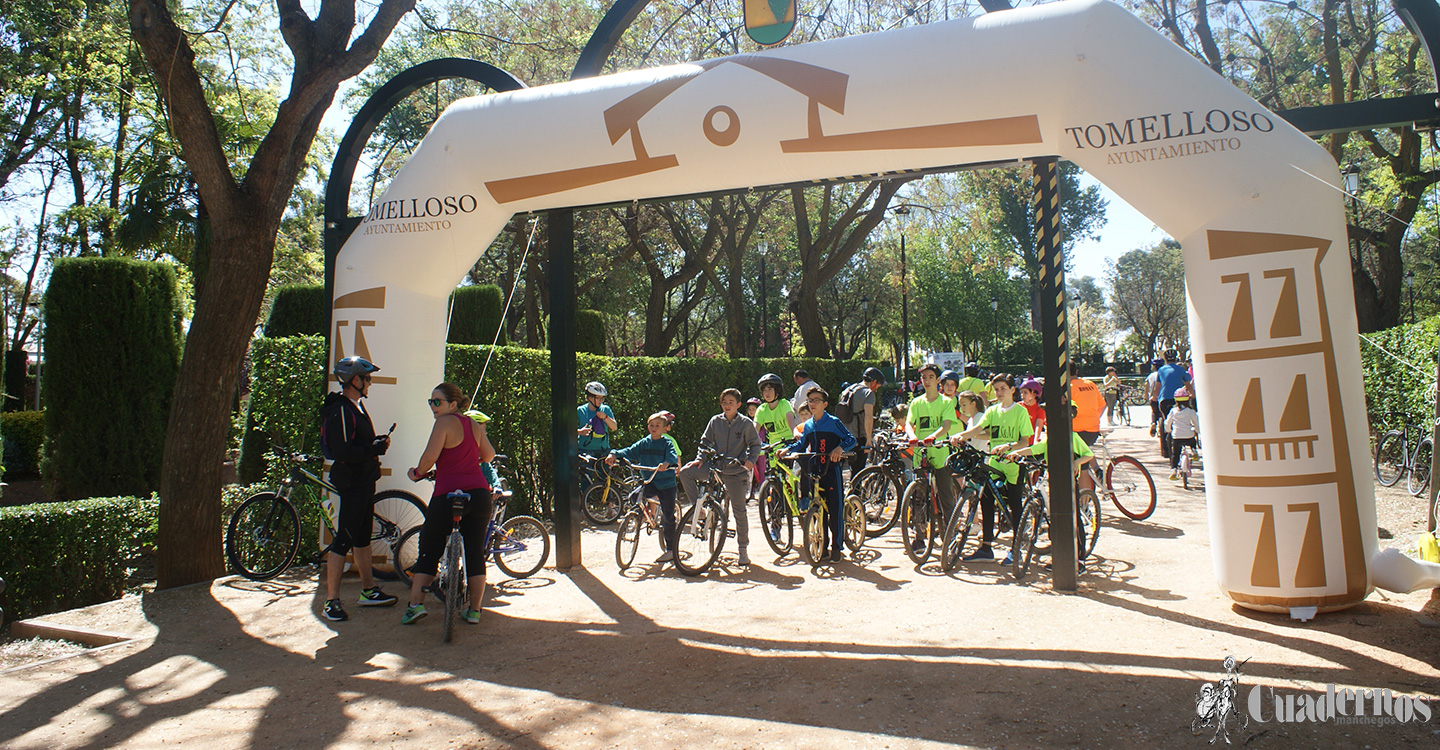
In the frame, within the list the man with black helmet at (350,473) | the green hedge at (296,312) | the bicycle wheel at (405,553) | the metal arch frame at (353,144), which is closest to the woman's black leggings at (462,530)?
the man with black helmet at (350,473)

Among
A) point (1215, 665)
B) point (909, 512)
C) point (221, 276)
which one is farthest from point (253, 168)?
point (1215, 665)

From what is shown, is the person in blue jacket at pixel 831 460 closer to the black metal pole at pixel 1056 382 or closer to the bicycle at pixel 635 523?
the bicycle at pixel 635 523

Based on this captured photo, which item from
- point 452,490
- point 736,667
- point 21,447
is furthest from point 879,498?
point 21,447

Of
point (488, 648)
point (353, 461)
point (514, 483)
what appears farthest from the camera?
point (514, 483)

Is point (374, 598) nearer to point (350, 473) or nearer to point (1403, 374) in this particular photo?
point (350, 473)

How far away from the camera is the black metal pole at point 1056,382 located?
21.6 ft

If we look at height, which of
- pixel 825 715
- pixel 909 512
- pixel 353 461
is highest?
pixel 353 461

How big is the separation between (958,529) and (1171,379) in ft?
29.0

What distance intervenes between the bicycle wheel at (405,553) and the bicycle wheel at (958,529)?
4.45 metres

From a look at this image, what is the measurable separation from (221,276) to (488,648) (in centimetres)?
436

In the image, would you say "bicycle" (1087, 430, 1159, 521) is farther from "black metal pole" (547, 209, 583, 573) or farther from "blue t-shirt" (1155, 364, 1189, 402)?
"black metal pole" (547, 209, 583, 573)

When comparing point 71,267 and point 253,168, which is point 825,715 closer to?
point 253,168

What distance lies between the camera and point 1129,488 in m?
9.48

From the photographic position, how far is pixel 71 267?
42.0 ft
